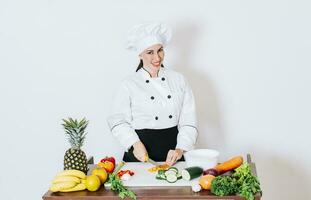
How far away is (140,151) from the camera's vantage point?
2322mm

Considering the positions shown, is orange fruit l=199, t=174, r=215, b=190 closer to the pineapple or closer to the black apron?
the pineapple

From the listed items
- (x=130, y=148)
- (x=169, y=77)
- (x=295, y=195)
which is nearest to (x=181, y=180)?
(x=130, y=148)

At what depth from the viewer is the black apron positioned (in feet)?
8.27

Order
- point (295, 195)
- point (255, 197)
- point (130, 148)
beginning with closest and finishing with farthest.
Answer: point (255, 197)
point (130, 148)
point (295, 195)

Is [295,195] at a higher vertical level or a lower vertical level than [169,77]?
lower

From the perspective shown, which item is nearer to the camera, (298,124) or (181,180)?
(181,180)

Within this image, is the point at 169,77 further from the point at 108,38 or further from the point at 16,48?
the point at 16,48

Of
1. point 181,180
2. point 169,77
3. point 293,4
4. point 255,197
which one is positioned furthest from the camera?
point 293,4

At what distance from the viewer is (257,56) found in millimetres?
3150

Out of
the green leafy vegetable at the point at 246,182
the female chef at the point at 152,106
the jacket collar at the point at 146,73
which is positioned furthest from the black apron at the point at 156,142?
the green leafy vegetable at the point at 246,182

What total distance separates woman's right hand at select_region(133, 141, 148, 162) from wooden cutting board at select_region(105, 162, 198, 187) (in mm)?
33

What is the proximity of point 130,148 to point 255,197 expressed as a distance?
81 cm

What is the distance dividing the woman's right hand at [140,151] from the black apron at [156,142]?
0.47 ft

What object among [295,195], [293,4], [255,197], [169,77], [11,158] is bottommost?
[295,195]
